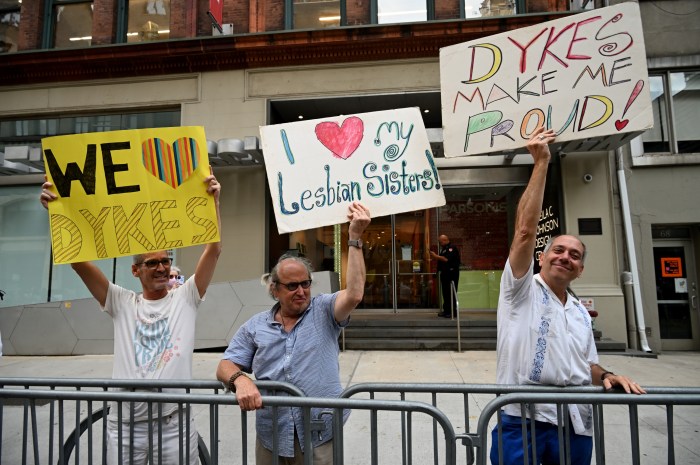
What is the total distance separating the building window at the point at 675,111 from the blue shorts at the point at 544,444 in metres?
10.5

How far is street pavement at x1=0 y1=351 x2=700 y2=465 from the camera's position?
168 inches

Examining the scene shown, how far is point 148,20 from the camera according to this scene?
39.8ft

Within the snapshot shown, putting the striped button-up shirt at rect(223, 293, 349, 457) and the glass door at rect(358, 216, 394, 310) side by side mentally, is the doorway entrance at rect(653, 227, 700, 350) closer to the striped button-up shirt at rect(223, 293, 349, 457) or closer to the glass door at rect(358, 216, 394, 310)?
the glass door at rect(358, 216, 394, 310)

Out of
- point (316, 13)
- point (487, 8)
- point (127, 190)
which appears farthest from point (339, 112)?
point (127, 190)

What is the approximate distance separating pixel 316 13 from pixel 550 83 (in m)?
A: 10.2

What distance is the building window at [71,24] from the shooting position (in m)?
12.3

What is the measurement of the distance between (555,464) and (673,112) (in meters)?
11.2

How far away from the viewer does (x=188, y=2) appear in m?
11.7

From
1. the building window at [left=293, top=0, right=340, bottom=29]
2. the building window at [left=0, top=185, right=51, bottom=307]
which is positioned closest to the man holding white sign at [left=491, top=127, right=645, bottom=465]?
the building window at [left=293, top=0, right=340, bottom=29]

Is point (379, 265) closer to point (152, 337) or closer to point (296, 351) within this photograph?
point (152, 337)

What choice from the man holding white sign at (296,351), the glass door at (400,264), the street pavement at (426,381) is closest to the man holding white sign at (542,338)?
the man holding white sign at (296,351)

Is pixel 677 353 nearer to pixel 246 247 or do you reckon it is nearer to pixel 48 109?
pixel 246 247

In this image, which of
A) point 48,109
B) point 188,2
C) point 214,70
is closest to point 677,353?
point 214,70

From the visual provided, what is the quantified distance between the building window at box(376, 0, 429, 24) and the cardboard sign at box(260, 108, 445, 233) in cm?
958
